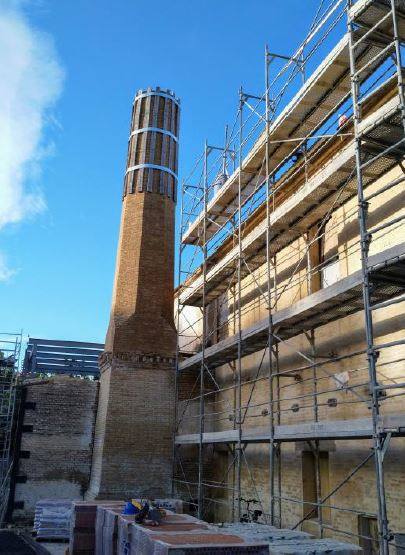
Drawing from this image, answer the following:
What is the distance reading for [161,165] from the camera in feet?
63.8

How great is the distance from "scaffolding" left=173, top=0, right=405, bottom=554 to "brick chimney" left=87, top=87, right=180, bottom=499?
2.36 ft

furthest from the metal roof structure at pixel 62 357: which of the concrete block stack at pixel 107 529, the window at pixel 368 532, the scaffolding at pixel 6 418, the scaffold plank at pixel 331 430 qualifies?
the window at pixel 368 532

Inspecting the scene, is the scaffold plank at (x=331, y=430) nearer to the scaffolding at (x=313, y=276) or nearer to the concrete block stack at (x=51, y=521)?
the scaffolding at (x=313, y=276)

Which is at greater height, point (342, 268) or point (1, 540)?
point (342, 268)

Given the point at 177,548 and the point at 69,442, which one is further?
the point at 69,442

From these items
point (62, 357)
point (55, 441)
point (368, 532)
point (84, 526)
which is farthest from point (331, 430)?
point (62, 357)

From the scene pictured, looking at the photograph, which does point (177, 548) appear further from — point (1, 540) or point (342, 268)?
point (1, 540)

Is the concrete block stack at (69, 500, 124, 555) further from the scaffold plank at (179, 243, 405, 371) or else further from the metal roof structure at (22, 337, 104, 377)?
the metal roof structure at (22, 337, 104, 377)

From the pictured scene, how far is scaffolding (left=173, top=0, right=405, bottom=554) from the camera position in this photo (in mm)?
8242

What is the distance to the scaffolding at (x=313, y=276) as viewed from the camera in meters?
8.24

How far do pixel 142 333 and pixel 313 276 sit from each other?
6503 millimetres

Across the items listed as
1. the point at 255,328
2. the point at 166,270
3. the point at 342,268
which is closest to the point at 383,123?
the point at 342,268

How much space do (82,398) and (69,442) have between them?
1.40 m

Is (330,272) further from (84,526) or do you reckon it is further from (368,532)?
(84,526)
